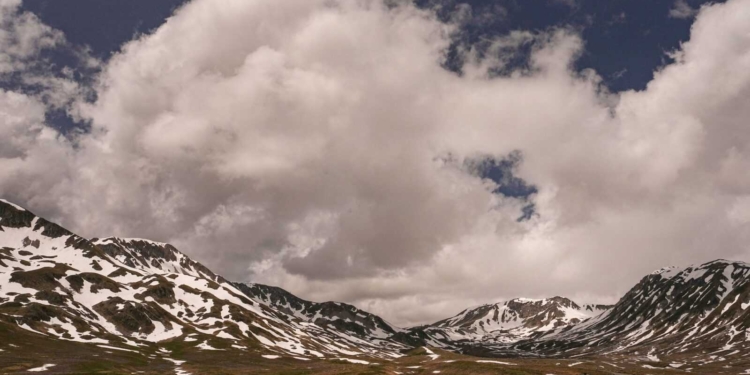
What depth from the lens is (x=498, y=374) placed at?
15375 centimetres

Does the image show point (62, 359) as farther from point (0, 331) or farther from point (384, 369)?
point (384, 369)

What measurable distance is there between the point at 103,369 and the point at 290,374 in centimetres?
5092

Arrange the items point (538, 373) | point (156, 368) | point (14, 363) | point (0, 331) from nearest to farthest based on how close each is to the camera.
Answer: point (14, 363) < point (538, 373) < point (156, 368) < point (0, 331)

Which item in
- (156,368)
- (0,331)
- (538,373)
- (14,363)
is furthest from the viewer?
(0,331)

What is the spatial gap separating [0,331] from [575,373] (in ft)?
621

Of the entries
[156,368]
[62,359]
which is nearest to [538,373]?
[156,368]

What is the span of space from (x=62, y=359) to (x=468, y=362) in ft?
405

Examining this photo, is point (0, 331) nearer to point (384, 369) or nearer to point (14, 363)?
point (14, 363)

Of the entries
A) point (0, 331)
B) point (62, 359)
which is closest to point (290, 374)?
point (62, 359)

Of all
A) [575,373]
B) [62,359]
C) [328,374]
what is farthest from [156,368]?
[575,373]

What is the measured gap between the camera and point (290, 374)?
156 metres

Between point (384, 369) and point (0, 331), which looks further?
point (0, 331)

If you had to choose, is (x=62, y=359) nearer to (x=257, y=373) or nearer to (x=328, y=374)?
(x=257, y=373)

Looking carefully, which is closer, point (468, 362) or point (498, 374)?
point (498, 374)
